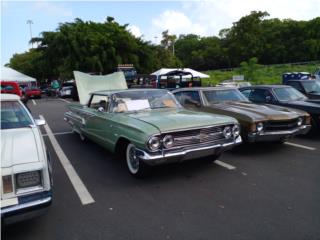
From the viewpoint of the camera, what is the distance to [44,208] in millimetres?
2809

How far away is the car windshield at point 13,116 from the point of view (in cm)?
367

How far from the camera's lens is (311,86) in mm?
9695

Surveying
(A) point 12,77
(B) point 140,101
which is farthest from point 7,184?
(A) point 12,77

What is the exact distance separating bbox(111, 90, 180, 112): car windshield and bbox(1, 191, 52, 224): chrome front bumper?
265 cm

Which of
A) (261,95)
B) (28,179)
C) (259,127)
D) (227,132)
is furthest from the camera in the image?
(261,95)

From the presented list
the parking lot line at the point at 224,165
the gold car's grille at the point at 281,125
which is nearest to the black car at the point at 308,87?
the gold car's grille at the point at 281,125

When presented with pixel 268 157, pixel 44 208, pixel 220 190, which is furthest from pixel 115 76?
pixel 44 208

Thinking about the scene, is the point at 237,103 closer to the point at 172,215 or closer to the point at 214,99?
the point at 214,99

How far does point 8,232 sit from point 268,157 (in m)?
4.77

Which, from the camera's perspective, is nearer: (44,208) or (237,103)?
(44,208)

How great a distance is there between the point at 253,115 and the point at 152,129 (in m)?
2.69

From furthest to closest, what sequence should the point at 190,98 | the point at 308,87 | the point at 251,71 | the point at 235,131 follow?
the point at 251,71
the point at 308,87
the point at 190,98
the point at 235,131

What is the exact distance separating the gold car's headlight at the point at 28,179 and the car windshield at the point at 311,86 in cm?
949

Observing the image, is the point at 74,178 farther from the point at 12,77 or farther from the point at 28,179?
the point at 12,77
